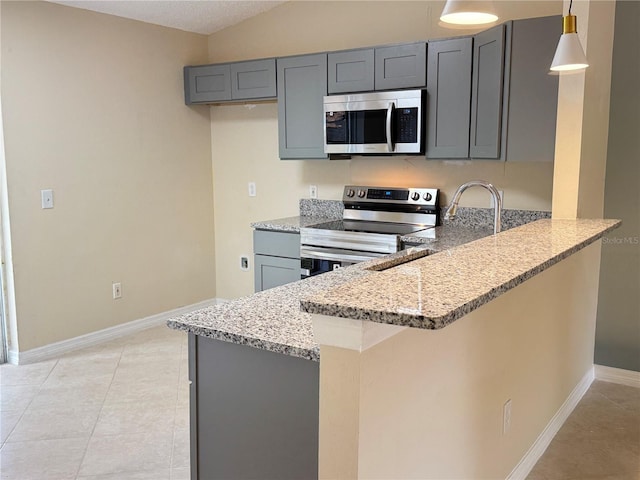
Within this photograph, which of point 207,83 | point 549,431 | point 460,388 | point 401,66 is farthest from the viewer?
point 207,83

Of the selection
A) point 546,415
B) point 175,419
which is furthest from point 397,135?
point 175,419

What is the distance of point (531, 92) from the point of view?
3.23m

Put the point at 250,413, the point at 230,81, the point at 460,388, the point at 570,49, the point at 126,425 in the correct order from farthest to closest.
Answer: the point at 230,81 < the point at 126,425 < the point at 570,49 < the point at 460,388 < the point at 250,413

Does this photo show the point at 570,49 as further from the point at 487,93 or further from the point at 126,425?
the point at 126,425

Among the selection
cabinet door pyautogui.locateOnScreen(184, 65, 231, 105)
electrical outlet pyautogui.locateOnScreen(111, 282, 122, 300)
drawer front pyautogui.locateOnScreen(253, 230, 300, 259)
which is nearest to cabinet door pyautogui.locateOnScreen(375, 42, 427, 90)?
drawer front pyautogui.locateOnScreen(253, 230, 300, 259)

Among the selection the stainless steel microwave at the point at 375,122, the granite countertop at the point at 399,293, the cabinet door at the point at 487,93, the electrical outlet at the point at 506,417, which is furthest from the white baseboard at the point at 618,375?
the stainless steel microwave at the point at 375,122

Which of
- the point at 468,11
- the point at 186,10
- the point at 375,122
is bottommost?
the point at 375,122

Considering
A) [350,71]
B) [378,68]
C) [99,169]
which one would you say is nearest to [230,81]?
[350,71]

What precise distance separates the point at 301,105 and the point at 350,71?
0.45m

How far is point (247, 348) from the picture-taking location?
175 cm

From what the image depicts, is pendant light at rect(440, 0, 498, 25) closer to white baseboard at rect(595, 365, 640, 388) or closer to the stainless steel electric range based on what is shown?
the stainless steel electric range

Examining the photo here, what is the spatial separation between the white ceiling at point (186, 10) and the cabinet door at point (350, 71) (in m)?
0.89

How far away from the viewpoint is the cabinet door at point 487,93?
10.9ft

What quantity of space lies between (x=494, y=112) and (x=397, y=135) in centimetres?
63
